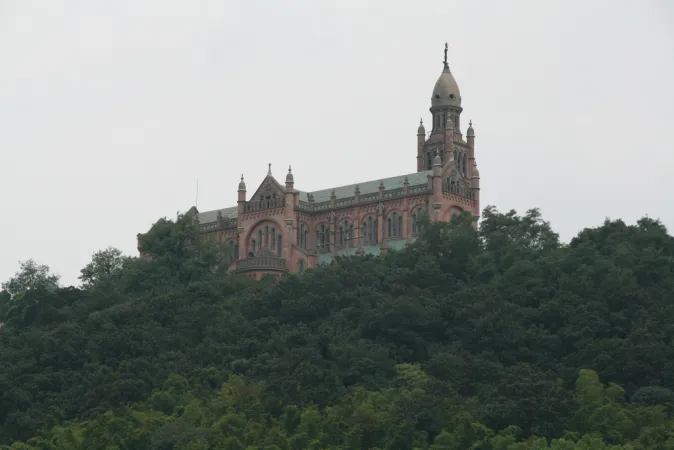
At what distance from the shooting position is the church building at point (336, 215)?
12800 centimetres

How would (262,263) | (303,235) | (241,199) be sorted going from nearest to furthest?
(262,263)
(303,235)
(241,199)

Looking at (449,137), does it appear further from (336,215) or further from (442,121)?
(336,215)

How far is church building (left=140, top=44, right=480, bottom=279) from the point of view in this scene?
128 m

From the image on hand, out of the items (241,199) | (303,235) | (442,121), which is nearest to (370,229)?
(303,235)

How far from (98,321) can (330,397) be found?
19.9 metres

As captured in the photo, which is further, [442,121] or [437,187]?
[442,121]

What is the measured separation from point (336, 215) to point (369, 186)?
391 centimetres

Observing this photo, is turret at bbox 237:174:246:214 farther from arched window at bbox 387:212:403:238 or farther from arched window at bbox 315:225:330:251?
arched window at bbox 387:212:403:238

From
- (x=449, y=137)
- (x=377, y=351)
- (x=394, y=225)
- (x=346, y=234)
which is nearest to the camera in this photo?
(x=377, y=351)

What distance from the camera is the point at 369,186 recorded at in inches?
5295

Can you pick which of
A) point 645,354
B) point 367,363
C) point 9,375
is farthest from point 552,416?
point 9,375

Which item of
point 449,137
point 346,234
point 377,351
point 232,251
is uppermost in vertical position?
point 449,137

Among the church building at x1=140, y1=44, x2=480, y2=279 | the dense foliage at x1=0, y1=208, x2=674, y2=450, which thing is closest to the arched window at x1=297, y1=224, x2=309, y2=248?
the church building at x1=140, y1=44, x2=480, y2=279

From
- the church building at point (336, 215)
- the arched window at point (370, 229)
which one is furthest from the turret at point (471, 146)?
the arched window at point (370, 229)
